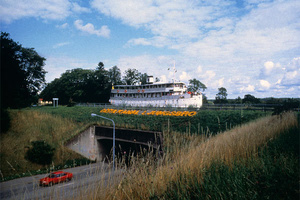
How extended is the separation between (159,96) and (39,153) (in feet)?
80.0

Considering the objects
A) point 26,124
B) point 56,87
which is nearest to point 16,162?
point 26,124

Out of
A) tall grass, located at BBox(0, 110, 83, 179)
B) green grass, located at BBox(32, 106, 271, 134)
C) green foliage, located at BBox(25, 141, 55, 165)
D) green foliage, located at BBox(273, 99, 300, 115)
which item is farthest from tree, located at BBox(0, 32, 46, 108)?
green foliage, located at BBox(273, 99, 300, 115)

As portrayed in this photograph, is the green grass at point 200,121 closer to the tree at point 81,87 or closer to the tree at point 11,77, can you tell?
the tree at point 11,77

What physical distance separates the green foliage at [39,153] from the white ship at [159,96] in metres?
18.4

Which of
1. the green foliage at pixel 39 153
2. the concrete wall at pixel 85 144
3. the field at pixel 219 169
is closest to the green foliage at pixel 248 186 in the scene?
the field at pixel 219 169

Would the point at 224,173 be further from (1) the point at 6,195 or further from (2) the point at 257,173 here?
(1) the point at 6,195

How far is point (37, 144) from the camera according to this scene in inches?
821

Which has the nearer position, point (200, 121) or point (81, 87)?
point (200, 121)

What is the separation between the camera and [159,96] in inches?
1551

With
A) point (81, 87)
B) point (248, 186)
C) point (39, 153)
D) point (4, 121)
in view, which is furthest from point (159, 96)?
point (248, 186)

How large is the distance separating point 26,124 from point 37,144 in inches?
227

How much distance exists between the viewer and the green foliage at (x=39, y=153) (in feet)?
66.0

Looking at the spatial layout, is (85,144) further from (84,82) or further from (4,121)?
(84,82)

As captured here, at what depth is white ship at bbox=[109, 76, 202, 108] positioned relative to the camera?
33.0 meters
